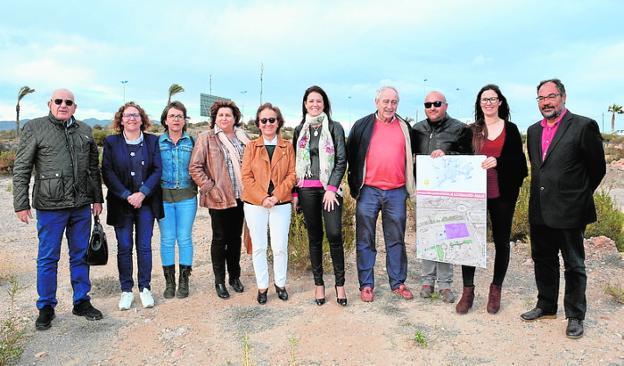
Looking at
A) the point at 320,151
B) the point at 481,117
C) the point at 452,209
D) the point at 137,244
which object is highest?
the point at 481,117

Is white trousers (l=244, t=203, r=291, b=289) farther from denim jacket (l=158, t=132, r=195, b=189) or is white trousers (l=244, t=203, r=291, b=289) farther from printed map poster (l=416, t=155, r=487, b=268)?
printed map poster (l=416, t=155, r=487, b=268)

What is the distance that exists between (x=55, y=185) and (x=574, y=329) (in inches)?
183

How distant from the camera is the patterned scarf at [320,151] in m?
4.24

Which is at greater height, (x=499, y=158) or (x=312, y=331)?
(x=499, y=158)

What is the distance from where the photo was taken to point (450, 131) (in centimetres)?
432

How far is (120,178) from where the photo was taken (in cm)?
439

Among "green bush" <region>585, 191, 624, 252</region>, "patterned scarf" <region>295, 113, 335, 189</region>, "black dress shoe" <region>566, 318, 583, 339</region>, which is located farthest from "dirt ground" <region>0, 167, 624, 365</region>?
"green bush" <region>585, 191, 624, 252</region>

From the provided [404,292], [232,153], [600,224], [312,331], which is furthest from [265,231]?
[600,224]

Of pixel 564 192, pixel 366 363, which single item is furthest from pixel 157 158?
pixel 564 192

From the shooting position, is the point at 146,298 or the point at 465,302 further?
the point at 146,298

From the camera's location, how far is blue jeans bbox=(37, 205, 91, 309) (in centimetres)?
405

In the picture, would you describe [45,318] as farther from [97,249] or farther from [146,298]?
[146,298]

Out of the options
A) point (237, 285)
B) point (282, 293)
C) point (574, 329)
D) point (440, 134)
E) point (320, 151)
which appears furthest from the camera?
point (237, 285)

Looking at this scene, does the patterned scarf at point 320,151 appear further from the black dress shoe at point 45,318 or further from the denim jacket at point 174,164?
the black dress shoe at point 45,318
